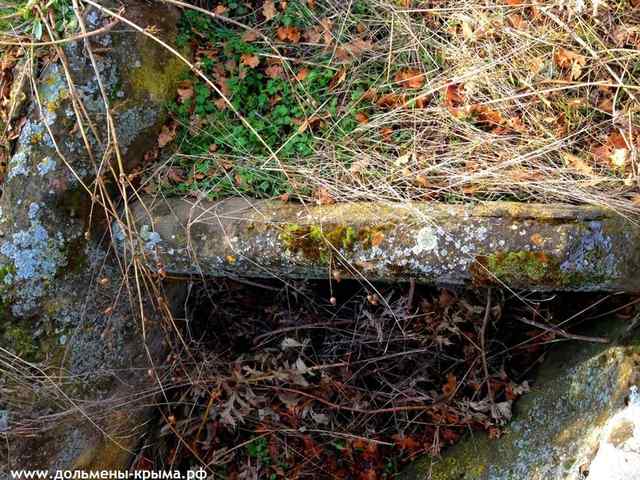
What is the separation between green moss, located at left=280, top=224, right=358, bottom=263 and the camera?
2.79 meters

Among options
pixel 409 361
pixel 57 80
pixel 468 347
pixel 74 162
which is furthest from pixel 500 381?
pixel 57 80

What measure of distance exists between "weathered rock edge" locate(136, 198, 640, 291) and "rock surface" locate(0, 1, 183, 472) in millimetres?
388

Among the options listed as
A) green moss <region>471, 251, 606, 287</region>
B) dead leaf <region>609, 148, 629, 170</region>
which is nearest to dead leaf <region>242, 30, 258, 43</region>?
green moss <region>471, 251, 606, 287</region>

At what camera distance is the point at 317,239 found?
2.82 meters

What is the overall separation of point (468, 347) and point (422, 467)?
769mm

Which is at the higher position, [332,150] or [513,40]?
[513,40]

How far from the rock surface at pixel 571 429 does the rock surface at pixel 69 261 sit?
191 centimetres

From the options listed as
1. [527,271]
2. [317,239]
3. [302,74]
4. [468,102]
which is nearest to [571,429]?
[527,271]

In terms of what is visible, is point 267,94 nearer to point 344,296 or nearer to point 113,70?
point 113,70

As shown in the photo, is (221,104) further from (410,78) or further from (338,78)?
(410,78)

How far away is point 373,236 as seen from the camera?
2768 millimetres

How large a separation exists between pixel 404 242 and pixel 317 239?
1.38 feet

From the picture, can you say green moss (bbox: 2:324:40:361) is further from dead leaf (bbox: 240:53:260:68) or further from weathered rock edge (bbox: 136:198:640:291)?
dead leaf (bbox: 240:53:260:68)

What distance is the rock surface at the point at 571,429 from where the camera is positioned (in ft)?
8.43
